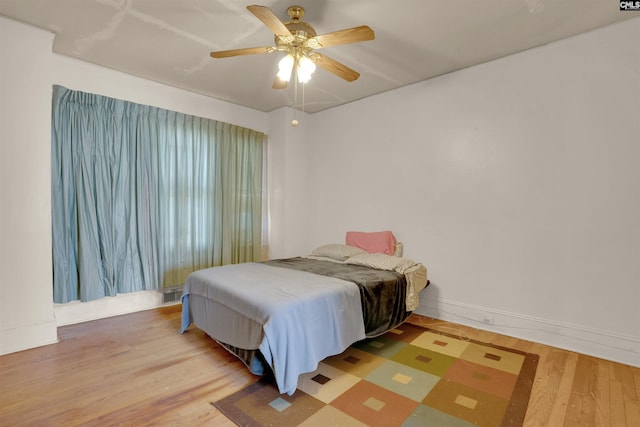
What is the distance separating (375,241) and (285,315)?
6.59 feet

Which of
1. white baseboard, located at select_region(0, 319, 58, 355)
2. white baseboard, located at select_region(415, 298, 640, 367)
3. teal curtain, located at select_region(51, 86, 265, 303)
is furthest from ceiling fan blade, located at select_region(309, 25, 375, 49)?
white baseboard, located at select_region(0, 319, 58, 355)

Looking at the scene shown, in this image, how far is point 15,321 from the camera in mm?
2498

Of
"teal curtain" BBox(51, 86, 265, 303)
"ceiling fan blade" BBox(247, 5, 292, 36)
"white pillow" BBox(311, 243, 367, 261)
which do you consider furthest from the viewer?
"white pillow" BBox(311, 243, 367, 261)

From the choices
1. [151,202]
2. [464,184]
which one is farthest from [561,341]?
[151,202]

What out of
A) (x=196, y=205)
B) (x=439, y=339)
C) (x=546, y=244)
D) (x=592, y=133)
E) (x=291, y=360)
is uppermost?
(x=592, y=133)

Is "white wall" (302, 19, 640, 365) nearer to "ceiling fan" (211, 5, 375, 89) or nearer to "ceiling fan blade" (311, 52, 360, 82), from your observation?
"ceiling fan blade" (311, 52, 360, 82)

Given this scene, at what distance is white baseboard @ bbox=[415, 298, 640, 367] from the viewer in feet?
7.91

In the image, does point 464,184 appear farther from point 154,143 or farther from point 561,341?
point 154,143

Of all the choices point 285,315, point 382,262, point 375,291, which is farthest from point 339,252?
point 285,315

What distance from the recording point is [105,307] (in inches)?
129

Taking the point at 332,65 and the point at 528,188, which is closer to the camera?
the point at 332,65

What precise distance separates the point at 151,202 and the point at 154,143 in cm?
66

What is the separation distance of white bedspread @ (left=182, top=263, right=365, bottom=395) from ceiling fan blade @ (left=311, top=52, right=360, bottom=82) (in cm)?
168

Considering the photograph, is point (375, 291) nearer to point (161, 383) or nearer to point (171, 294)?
point (161, 383)
